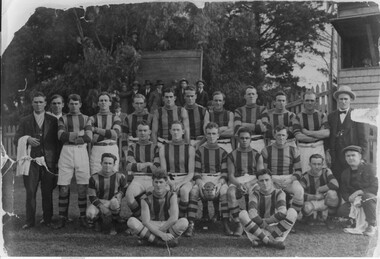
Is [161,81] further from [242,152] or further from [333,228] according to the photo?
[333,228]

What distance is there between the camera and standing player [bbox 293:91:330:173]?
17.2 feet

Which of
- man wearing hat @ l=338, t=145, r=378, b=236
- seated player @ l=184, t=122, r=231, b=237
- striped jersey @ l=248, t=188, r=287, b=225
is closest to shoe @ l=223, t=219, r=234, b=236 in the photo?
seated player @ l=184, t=122, r=231, b=237

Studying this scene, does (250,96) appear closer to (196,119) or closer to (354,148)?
(196,119)

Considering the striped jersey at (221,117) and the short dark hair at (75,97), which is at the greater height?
the short dark hair at (75,97)

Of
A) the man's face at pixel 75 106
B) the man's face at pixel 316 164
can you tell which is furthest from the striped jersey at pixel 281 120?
the man's face at pixel 75 106

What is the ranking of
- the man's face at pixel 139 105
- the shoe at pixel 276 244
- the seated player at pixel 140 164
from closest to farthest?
the shoe at pixel 276 244 → the seated player at pixel 140 164 → the man's face at pixel 139 105

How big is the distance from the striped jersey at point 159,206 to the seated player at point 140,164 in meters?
0.19

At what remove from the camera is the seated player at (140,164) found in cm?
508

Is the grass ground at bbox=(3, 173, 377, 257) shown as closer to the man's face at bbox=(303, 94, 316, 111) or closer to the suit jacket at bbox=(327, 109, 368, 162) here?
the suit jacket at bbox=(327, 109, 368, 162)

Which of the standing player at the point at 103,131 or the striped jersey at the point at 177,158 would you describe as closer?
the striped jersey at the point at 177,158

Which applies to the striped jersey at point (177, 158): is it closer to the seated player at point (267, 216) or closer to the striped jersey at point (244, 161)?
the striped jersey at point (244, 161)

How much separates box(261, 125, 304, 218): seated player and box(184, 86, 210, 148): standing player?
2.39 feet

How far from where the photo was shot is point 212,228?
5.13 meters

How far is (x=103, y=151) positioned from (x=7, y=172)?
109 centimetres
